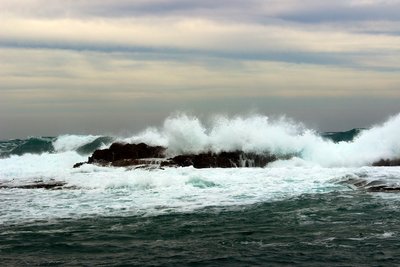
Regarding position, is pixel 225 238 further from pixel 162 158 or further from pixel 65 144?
pixel 65 144

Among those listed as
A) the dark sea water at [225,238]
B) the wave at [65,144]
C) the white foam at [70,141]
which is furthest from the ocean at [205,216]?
the white foam at [70,141]

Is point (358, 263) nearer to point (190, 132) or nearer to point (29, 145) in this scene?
point (190, 132)

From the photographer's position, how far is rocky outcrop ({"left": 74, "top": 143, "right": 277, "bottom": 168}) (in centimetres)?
2294

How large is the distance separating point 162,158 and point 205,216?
12393 millimetres

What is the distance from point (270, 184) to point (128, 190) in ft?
15.0

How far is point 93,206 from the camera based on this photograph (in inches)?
546

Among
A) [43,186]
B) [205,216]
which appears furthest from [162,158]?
[205,216]

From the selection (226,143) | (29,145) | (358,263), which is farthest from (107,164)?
(29,145)

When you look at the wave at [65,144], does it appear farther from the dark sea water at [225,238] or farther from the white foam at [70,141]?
the dark sea water at [225,238]

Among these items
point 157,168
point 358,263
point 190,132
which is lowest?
point 358,263

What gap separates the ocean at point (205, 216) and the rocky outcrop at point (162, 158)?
27.2 inches

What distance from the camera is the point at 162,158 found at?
2420 centimetres

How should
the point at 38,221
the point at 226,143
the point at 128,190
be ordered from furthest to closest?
the point at 226,143, the point at 128,190, the point at 38,221

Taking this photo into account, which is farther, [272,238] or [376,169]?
[376,169]
